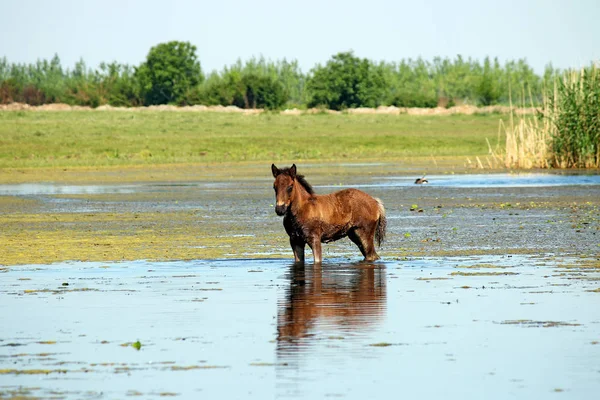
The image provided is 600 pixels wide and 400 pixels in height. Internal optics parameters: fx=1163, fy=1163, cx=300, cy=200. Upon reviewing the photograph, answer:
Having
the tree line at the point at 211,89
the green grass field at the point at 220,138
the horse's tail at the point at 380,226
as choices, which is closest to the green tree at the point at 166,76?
the tree line at the point at 211,89

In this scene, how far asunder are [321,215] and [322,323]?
5.04 meters

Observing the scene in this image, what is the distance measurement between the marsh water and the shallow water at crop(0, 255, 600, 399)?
2cm

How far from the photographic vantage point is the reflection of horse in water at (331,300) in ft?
32.7

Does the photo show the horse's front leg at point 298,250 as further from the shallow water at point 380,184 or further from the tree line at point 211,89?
the tree line at point 211,89

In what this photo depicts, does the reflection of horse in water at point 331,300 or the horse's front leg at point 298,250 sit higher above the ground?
the horse's front leg at point 298,250

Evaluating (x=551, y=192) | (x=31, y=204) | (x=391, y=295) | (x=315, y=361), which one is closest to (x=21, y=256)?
(x=391, y=295)

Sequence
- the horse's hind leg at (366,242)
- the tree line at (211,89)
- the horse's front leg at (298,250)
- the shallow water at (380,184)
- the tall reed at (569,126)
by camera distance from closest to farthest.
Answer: the horse's front leg at (298,250) < the horse's hind leg at (366,242) < the shallow water at (380,184) < the tall reed at (569,126) < the tree line at (211,89)

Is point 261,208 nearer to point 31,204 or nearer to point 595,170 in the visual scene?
point 31,204

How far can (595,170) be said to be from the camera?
119ft

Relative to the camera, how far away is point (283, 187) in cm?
1445

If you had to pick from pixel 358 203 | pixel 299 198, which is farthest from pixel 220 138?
pixel 299 198

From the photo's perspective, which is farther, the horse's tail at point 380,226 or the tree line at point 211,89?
the tree line at point 211,89

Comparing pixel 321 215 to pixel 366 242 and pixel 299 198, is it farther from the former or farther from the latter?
pixel 366 242

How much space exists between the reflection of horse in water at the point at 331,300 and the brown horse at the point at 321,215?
50 centimetres
